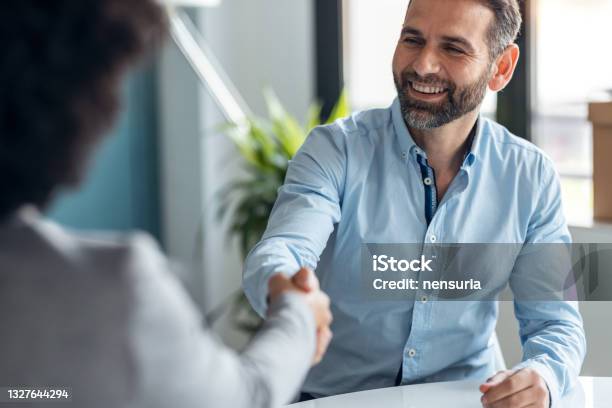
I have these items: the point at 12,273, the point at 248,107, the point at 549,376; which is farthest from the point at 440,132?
the point at 248,107

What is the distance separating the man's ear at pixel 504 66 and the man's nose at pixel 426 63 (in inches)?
6.6

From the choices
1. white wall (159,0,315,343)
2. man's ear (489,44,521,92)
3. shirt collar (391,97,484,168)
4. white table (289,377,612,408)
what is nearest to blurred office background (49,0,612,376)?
white wall (159,0,315,343)

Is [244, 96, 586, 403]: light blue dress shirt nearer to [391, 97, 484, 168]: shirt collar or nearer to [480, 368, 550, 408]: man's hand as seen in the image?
[391, 97, 484, 168]: shirt collar

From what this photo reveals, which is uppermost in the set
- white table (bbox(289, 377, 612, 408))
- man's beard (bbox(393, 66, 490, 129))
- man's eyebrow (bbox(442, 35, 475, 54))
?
man's eyebrow (bbox(442, 35, 475, 54))

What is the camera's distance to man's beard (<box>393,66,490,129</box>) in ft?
5.18

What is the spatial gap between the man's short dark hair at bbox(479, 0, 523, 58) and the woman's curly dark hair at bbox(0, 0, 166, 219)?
1083mm

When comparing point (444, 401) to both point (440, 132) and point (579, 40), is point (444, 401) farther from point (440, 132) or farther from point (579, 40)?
point (579, 40)

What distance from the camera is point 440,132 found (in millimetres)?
1623

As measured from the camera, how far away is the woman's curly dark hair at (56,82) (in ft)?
2.03

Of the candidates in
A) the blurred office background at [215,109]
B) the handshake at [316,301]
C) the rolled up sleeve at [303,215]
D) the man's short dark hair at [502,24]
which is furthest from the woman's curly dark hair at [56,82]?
the blurred office background at [215,109]

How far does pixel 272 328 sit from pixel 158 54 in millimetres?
297

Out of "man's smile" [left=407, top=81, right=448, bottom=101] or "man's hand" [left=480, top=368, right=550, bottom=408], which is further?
"man's smile" [left=407, top=81, right=448, bottom=101]

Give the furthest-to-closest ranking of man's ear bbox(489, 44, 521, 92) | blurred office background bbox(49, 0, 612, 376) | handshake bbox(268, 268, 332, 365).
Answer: blurred office background bbox(49, 0, 612, 376) → man's ear bbox(489, 44, 521, 92) → handshake bbox(268, 268, 332, 365)

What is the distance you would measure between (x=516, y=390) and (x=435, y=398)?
0.13 m
